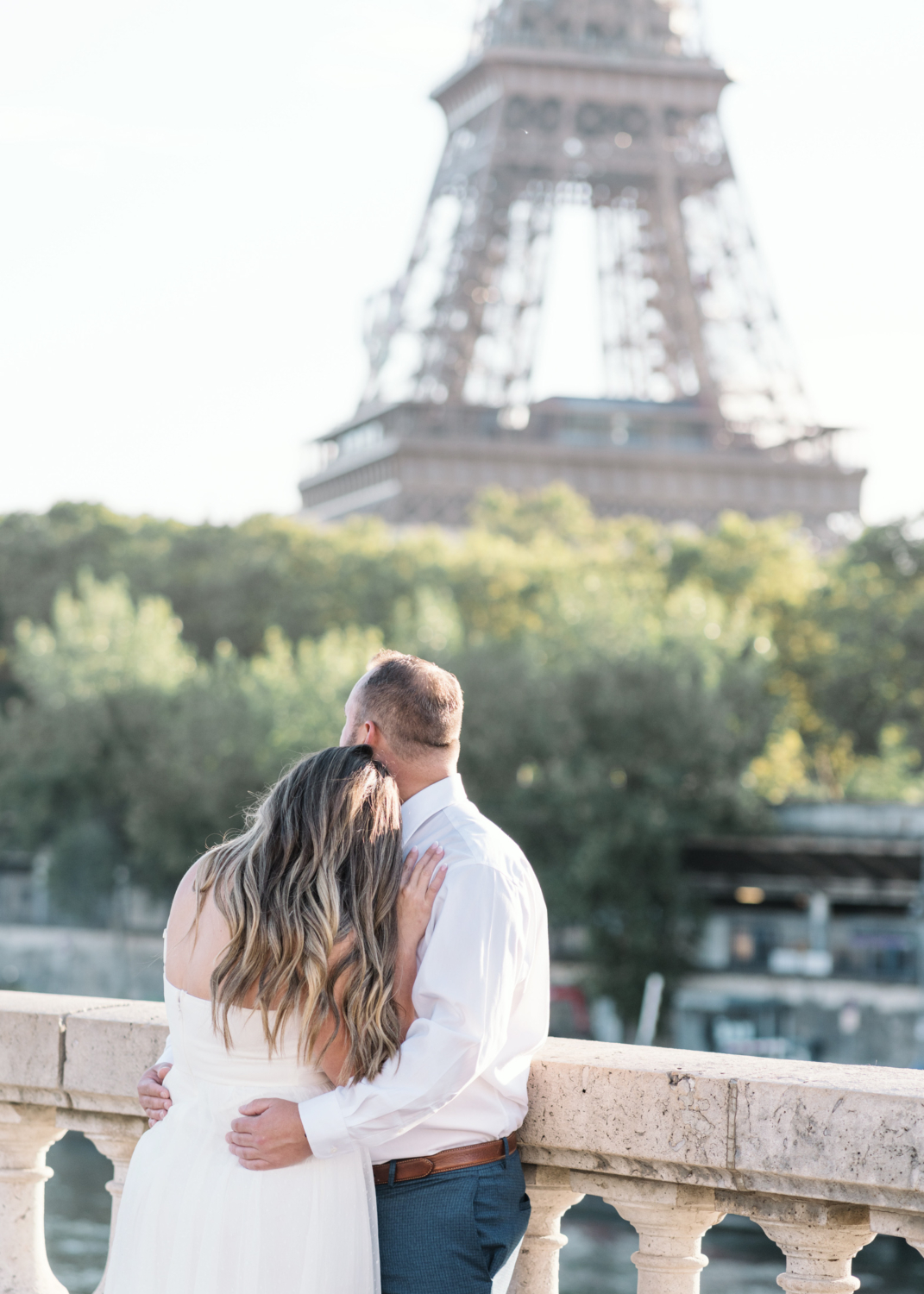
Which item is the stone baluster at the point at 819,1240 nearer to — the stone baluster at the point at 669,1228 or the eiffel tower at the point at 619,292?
the stone baluster at the point at 669,1228

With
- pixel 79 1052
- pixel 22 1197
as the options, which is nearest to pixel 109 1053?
pixel 79 1052

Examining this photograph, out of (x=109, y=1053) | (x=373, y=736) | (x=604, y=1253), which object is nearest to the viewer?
(x=373, y=736)

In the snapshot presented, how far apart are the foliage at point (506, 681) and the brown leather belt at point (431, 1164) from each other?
3095 centimetres

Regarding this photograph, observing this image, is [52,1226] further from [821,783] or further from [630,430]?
[630,430]

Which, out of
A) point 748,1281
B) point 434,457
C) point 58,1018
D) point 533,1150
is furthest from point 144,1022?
point 434,457

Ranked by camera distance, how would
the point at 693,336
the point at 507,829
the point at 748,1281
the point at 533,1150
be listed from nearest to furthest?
the point at 533,1150 < the point at 748,1281 < the point at 507,829 < the point at 693,336

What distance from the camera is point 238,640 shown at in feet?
157

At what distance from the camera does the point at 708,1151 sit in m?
3.80

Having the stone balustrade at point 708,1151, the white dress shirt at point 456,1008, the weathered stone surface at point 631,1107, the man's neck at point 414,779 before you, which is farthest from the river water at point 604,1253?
the man's neck at point 414,779

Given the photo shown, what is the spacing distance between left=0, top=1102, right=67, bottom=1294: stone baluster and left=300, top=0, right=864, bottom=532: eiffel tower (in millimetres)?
57617

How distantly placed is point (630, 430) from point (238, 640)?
22.4 metres

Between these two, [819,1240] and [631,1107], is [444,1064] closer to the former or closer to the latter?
[631,1107]

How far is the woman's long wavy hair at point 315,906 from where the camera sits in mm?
3330

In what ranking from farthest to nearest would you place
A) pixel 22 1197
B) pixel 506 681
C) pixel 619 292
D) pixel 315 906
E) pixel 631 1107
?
pixel 619 292
pixel 506 681
pixel 22 1197
pixel 631 1107
pixel 315 906
